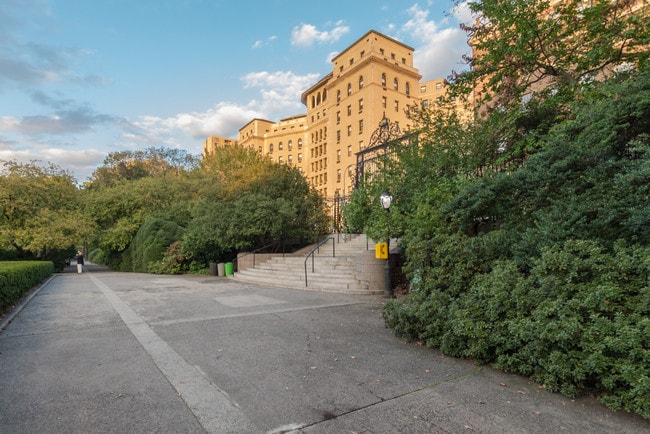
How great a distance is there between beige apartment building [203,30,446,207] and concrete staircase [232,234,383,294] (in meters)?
23.9

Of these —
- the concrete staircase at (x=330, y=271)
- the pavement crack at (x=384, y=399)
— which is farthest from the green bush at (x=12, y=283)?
the pavement crack at (x=384, y=399)

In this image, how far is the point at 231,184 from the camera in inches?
825

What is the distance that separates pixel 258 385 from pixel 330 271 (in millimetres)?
8563

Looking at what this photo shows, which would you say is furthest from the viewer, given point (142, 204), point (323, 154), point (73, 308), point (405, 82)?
point (323, 154)

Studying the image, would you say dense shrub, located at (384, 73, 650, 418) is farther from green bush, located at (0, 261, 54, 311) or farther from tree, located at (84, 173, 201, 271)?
tree, located at (84, 173, 201, 271)

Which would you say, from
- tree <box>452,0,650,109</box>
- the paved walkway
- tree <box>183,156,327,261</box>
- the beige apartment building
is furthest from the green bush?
the beige apartment building

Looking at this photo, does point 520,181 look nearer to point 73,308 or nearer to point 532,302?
point 532,302

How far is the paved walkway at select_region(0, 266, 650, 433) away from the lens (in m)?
2.94

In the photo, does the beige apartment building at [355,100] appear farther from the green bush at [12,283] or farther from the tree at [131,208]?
the green bush at [12,283]

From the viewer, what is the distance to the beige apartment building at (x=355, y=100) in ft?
148

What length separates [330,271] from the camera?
12.2 metres

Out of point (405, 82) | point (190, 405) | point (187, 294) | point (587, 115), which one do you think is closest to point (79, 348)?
point (190, 405)

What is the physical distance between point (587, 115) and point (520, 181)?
1.28m

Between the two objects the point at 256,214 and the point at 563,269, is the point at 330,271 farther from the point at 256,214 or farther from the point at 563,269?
the point at 563,269
